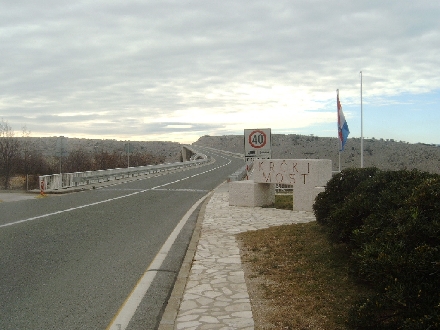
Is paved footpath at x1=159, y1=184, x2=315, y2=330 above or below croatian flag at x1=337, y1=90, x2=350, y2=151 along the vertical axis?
below

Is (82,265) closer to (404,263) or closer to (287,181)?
(404,263)

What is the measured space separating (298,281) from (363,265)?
1.91 metres

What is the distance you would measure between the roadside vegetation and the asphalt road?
1453 mm

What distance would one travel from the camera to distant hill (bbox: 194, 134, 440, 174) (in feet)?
171

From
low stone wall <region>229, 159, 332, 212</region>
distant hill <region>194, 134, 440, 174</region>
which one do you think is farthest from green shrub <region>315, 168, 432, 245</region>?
distant hill <region>194, 134, 440, 174</region>

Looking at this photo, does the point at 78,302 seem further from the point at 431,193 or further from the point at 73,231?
the point at 73,231

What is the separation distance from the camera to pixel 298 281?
6461 mm

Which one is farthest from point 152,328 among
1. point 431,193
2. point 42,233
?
point 42,233

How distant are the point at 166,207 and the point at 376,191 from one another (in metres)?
10.6

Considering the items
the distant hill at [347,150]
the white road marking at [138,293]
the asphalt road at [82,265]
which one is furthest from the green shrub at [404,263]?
the distant hill at [347,150]

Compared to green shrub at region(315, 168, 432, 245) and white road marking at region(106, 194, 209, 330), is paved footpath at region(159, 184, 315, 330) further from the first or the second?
green shrub at region(315, 168, 432, 245)

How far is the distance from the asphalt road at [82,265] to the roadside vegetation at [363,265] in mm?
1453

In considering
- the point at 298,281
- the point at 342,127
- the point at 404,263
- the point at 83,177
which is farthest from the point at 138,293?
the point at 83,177

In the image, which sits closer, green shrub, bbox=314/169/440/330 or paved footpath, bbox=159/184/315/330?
green shrub, bbox=314/169/440/330
